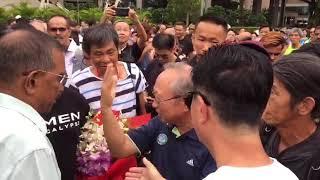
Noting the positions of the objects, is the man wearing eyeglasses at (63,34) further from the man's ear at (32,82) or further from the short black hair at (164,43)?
the man's ear at (32,82)

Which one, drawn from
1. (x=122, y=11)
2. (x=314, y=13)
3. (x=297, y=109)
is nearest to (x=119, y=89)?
(x=297, y=109)

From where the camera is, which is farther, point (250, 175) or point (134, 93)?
point (134, 93)

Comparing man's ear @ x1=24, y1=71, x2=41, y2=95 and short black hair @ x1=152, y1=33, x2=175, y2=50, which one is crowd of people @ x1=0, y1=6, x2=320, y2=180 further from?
short black hair @ x1=152, y1=33, x2=175, y2=50

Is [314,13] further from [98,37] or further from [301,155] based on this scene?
[301,155]

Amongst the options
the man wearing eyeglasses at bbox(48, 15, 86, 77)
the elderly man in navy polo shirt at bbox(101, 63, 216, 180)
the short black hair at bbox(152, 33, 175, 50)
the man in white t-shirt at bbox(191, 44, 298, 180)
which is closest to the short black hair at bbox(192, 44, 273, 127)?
the man in white t-shirt at bbox(191, 44, 298, 180)

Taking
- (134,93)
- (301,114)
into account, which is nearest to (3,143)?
(301,114)

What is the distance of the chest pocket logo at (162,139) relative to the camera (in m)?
2.63

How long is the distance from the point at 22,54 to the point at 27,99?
0.19 m

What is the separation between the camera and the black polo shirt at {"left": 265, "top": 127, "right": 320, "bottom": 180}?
2171 mm

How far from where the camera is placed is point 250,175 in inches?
55.5

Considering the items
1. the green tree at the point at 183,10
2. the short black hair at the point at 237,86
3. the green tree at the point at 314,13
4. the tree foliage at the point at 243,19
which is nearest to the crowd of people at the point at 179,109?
the short black hair at the point at 237,86

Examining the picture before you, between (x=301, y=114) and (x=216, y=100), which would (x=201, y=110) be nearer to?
(x=216, y=100)

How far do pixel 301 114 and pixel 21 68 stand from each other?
1381 millimetres

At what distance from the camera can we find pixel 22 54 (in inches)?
73.2
